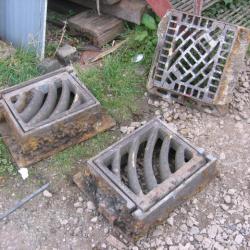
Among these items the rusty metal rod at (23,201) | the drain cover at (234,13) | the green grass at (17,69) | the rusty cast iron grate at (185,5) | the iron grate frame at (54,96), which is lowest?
the rusty metal rod at (23,201)

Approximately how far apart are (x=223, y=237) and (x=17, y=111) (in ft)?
5.72

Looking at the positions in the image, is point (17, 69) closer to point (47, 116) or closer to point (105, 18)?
point (47, 116)

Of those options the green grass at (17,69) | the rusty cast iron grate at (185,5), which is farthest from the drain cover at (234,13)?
the green grass at (17,69)

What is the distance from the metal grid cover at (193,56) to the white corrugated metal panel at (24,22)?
43.5 inches

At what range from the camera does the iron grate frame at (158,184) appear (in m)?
2.84

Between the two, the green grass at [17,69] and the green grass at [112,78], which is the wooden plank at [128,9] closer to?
the green grass at [112,78]

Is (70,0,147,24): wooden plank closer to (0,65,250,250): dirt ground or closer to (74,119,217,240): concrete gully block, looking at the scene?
(74,119,217,240): concrete gully block

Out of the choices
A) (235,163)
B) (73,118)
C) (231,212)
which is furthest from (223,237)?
(73,118)

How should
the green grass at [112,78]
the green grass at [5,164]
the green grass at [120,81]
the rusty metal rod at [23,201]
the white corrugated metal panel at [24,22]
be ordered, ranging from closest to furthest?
the rusty metal rod at [23,201] < the green grass at [5,164] < the green grass at [112,78] < the green grass at [120,81] < the white corrugated metal panel at [24,22]

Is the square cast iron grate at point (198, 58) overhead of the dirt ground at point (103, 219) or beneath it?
overhead

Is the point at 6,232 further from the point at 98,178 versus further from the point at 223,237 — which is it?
the point at 223,237

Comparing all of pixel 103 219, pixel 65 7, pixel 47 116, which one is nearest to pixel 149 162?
pixel 103 219

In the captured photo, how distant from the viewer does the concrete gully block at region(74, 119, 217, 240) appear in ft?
9.28

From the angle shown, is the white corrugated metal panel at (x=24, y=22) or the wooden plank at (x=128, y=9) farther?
the wooden plank at (x=128, y=9)
